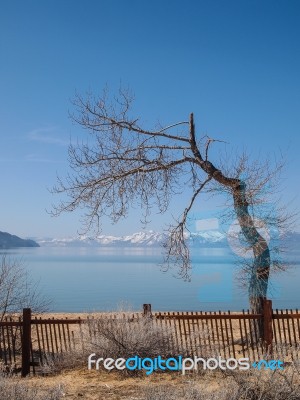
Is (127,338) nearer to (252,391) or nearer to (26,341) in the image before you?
(26,341)

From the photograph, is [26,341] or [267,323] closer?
[267,323]

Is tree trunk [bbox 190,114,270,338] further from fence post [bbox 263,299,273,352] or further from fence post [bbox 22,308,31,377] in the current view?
fence post [bbox 22,308,31,377]

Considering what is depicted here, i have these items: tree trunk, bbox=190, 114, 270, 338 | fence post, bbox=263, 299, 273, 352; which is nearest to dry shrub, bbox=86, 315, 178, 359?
fence post, bbox=263, 299, 273, 352

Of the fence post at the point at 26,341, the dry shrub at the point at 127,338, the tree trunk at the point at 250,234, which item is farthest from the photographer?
the tree trunk at the point at 250,234

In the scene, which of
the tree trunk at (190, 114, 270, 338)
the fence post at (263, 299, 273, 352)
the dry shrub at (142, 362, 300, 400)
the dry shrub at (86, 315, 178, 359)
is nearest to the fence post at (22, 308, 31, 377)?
the dry shrub at (86, 315, 178, 359)

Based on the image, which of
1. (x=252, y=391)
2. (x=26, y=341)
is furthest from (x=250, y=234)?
(x=252, y=391)

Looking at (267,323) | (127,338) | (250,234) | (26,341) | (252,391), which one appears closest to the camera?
(252,391)

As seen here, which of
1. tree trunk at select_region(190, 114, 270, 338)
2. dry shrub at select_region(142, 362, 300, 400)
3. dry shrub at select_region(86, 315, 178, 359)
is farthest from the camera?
tree trunk at select_region(190, 114, 270, 338)

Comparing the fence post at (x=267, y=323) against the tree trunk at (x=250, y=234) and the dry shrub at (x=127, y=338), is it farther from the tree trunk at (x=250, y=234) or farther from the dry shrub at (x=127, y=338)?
the tree trunk at (x=250, y=234)

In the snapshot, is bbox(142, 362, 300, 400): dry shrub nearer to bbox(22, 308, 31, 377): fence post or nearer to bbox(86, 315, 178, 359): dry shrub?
bbox(86, 315, 178, 359): dry shrub

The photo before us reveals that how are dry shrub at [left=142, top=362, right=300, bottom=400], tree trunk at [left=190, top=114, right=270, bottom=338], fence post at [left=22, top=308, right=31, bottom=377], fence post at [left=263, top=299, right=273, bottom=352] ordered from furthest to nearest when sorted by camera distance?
1. tree trunk at [left=190, top=114, right=270, bottom=338]
2. fence post at [left=22, top=308, right=31, bottom=377]
3. fence post at [left=263, top=299, right=273, bottom=352]
4. dry shrub at [left=142, top=362, right=300, bottom=400]

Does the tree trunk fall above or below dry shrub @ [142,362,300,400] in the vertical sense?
above

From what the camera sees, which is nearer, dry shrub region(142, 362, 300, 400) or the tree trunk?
dry shrub region(142, 362, 300, 400)

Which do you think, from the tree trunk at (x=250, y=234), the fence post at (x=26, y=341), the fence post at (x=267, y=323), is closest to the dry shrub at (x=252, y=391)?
the fence post at (x=267, y=323)
